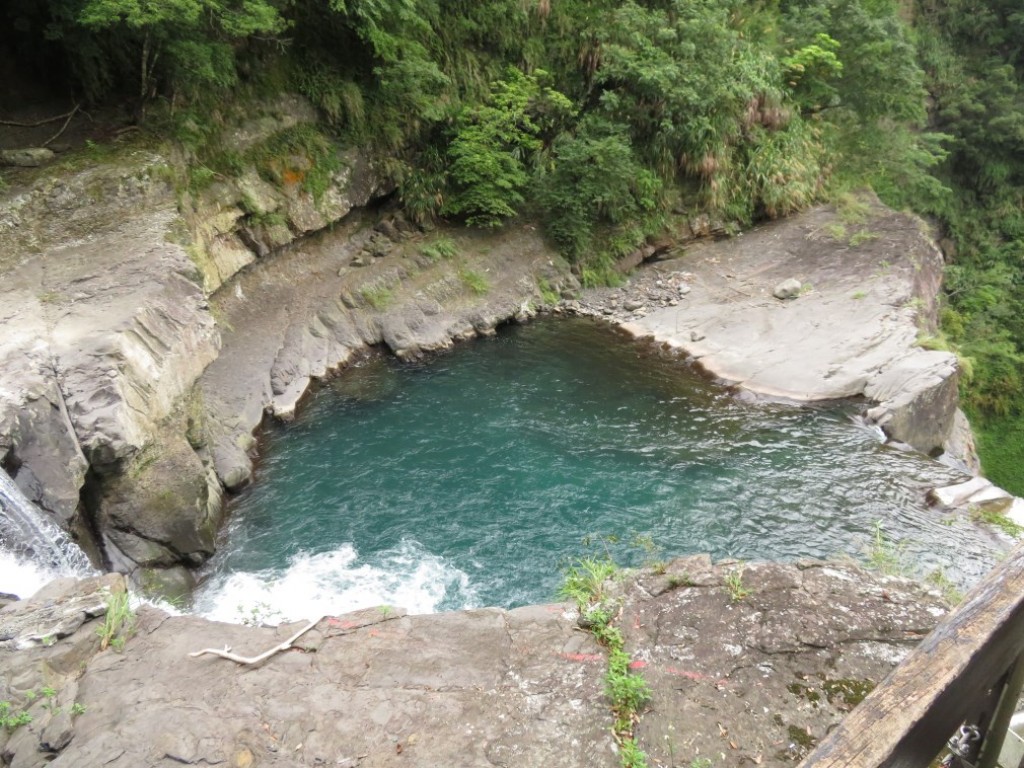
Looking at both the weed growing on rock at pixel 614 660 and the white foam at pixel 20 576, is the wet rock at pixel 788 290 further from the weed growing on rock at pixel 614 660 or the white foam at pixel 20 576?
the white foam at pixel 20 576

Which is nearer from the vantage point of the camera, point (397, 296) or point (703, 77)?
Result: point (397, 296)

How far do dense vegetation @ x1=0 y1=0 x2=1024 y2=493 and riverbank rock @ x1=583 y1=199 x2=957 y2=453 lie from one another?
1219 mm

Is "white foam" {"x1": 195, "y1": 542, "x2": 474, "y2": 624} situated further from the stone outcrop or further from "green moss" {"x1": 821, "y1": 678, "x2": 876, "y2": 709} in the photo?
"green moss" {"x1": 821, "y1": 678, "x2": 876, "y2": 709}

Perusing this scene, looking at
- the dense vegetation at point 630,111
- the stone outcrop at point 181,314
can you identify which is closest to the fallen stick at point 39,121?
the stone outcrop at point 181,314

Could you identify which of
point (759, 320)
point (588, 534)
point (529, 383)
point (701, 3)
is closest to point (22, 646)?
point (588, 534)

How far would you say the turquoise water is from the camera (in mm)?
7102

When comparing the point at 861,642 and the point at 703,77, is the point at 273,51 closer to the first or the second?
the point at 703,77

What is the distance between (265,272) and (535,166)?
674cm

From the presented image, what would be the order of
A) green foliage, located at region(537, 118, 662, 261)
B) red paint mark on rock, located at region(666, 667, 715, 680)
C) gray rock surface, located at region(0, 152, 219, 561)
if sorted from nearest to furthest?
red paint mark on rock, located at region(666, 667, 715, 680) < gray rock surface, located at region(0, 152, 219, 561) < green foliage, located at region(537, 118, 662, 261)

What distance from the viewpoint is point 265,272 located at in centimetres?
1187

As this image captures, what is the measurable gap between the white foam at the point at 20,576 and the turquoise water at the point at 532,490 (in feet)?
5.18

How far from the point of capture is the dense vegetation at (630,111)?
1264cm

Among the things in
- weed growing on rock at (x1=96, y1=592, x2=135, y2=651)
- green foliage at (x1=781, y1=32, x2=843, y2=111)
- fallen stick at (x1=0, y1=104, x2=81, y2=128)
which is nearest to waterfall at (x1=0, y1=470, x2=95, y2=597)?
weed growing on rock at (x1=96, y1=592, x2=135, y2=651)

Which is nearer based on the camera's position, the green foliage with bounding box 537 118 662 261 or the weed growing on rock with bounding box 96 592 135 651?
the weed growing on rock with bounding box 96 592 135 651
